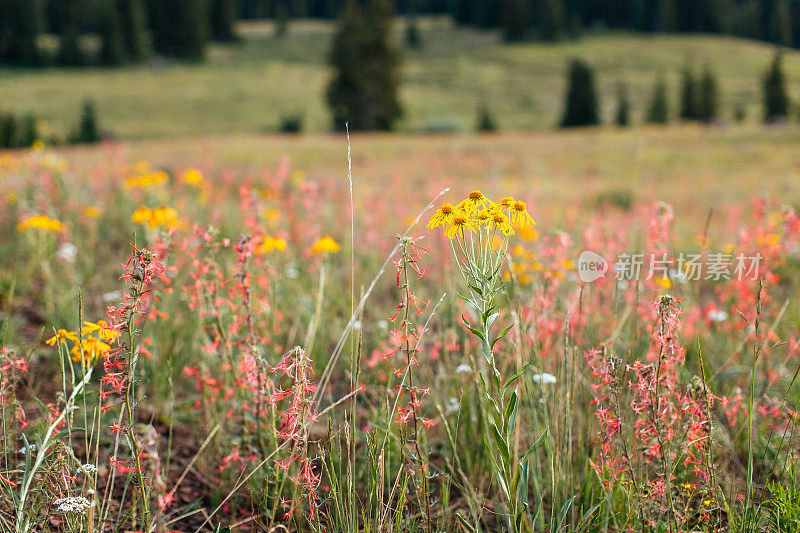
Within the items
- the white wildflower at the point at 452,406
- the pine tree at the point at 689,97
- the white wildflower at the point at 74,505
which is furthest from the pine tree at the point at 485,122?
the white wildflower at the point at 74,505

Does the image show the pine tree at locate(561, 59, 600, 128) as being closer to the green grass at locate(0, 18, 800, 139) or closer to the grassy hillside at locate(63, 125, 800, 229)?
the green grass at locate(0, 18, 800, 139)

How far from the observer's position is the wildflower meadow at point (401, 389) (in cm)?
131

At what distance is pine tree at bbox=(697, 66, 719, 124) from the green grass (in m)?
3.41

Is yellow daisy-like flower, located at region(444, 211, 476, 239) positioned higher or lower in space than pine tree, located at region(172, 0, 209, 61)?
lower

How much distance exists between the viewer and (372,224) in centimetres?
486

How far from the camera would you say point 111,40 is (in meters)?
67.4

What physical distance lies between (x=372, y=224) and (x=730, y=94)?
215 feet

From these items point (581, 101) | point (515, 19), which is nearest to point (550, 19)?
point (515, 19)

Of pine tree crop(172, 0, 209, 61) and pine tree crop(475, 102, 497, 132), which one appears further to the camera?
pine tree crop(172, 0, 209, 61)

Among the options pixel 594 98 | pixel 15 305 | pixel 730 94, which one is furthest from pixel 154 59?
pixel 15 305

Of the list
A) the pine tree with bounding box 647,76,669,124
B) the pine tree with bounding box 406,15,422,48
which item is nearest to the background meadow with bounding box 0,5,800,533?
the pine tree with bounding box 647,76,669,124

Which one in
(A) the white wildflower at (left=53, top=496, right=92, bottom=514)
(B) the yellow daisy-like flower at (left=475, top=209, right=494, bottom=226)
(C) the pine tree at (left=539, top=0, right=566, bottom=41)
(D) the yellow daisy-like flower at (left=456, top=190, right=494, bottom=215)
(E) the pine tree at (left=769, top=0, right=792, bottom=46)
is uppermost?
(C) the pine tree at (left=539, top=0, right=566, bottom=41)

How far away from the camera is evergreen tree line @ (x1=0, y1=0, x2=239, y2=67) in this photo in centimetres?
6694

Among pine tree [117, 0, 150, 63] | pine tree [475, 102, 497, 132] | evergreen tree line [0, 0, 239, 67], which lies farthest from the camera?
pine tree [117, 0, 150, 63]
